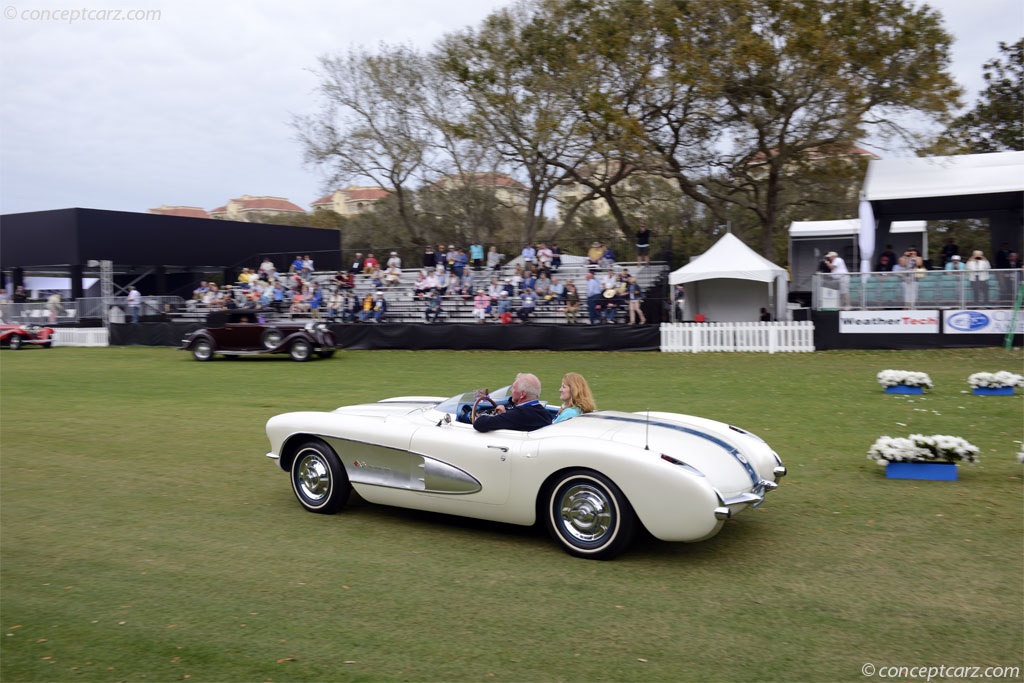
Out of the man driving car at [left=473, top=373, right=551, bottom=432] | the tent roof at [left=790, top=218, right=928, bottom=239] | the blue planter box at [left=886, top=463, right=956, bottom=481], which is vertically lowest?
the blue planter box at [left=886, top=463, right=956, bottom=481]

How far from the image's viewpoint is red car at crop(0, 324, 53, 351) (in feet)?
100

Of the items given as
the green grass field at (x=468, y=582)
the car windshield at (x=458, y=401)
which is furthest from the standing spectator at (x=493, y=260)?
the car windshield at (x=458, y=401)

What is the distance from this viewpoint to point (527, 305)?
25.2 m

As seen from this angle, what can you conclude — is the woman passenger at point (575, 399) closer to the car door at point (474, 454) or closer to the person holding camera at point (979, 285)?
the car door at point (474, 454)

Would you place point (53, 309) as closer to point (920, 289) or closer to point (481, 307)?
point (481, 307)

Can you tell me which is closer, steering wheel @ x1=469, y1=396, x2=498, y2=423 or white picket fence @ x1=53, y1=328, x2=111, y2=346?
steering wheel @ x1=469, y1=396, x2=498, y2=423

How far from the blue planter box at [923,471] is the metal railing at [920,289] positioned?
15.0 metres

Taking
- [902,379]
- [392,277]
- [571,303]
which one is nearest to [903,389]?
[902,379]

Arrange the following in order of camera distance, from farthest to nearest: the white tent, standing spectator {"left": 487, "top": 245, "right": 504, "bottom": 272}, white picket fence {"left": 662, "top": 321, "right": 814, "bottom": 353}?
1. standing spectator {"left": 487, "top": 245, "right": 504, "bottom": 272}
2. the white tent
3. white picket fence {"left": 662, "top": 321, "right": 814, "bottom": 353}

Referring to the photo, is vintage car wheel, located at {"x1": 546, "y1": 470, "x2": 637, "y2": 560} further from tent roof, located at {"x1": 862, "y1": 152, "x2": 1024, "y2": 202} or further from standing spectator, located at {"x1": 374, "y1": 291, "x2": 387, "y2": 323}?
standing spectator, located at {"x1": 374, "y1": 291, "x2": 387, "y2": 323}

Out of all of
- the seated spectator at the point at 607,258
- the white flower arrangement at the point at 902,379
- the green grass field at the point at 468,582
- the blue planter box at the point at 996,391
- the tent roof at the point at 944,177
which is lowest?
the green grass field at the point at 468,582

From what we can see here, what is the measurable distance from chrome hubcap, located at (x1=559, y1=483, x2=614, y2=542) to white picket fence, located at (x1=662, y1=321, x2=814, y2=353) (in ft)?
56.6

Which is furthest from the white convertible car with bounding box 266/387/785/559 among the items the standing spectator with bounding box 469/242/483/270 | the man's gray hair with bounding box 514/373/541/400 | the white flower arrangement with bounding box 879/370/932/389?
the standing spectator with bounding box 469/242/483/270

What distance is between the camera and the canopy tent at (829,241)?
1093 inches
